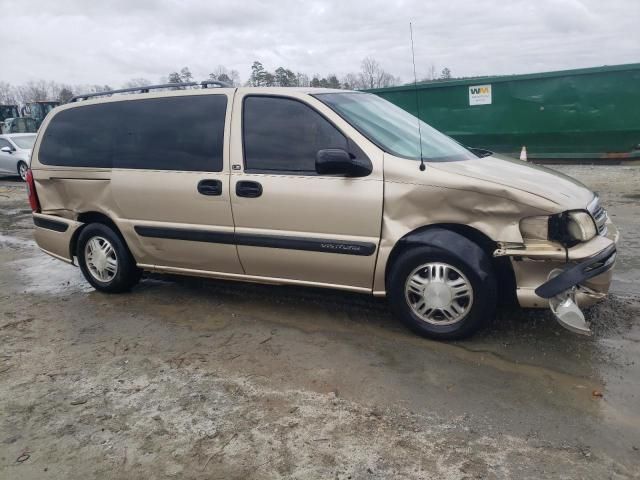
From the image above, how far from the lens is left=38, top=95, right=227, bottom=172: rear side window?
13.9 ft

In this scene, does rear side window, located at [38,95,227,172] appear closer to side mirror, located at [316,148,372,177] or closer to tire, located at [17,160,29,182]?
side mirror, located at [316,148,372,177]

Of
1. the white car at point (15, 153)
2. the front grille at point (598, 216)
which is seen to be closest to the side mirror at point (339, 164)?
the front grille at point (598, 216)

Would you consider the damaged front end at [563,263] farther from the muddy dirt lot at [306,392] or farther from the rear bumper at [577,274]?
the muddy dirt lot at [306,392]

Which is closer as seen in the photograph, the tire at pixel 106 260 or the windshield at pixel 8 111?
the tire at pixel 106 260

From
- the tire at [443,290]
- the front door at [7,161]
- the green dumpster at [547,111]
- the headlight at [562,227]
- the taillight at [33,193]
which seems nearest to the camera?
the headlight at [562,227]

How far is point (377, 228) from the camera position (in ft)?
12.1

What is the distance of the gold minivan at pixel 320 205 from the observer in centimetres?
338

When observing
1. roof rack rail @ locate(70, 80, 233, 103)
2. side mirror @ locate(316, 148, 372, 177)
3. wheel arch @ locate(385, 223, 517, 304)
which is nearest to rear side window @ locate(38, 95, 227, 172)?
roof rack rail @ locate(70, 80, 233, 103)

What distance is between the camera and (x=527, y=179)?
3564 mm

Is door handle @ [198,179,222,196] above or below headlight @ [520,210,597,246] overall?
→ above

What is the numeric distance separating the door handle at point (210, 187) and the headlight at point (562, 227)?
2193mm

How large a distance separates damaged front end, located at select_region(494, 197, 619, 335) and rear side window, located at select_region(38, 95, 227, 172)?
2305 millimetres

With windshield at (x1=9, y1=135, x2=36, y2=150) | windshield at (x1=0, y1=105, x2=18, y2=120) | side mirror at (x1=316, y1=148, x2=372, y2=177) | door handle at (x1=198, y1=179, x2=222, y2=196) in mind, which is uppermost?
windshield at (x1=0, y1=105, x2=18, y2=120)

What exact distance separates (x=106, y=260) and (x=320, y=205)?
7.55 feet
